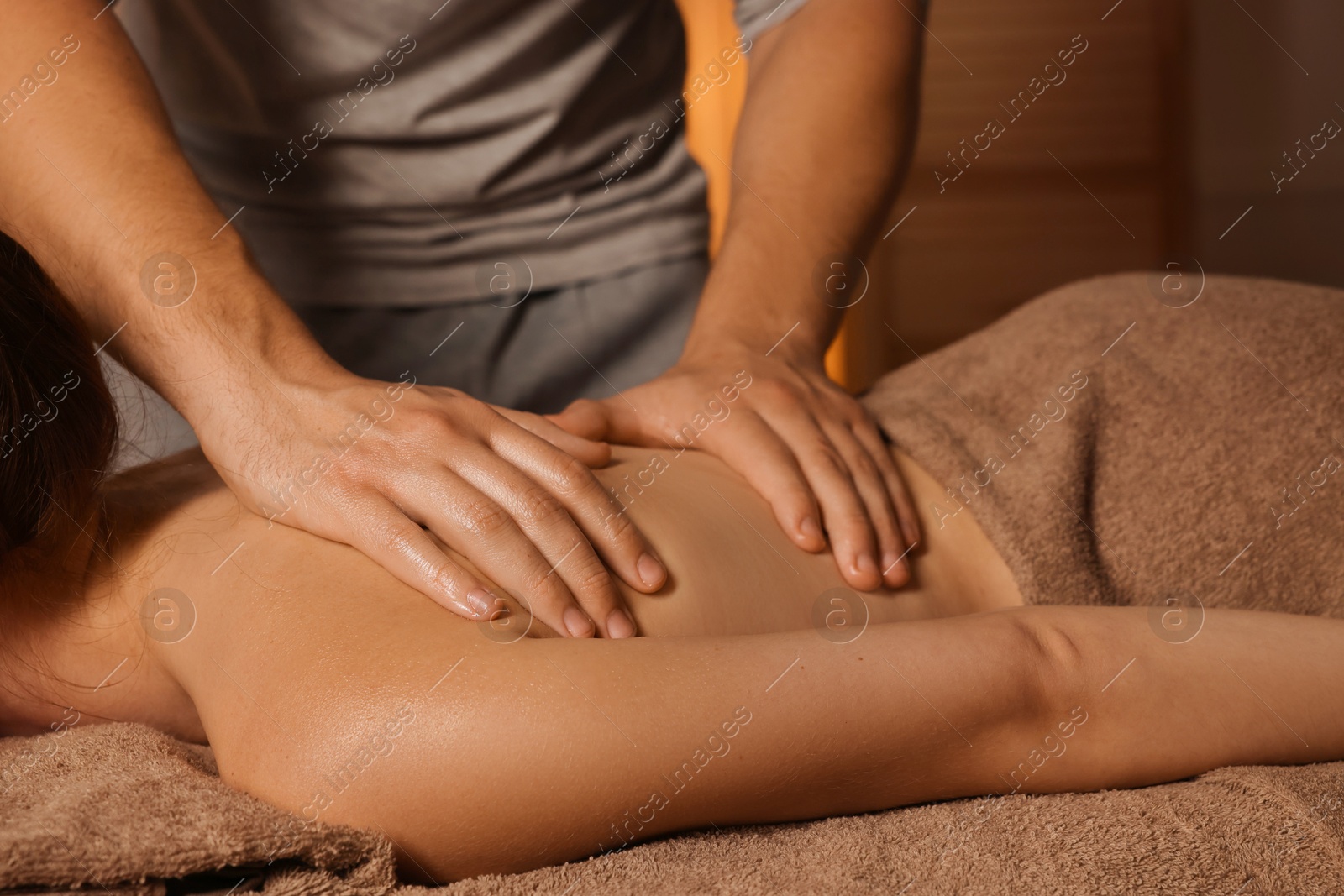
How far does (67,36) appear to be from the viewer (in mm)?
884

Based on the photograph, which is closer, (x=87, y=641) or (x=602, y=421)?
(x=87, y=641)

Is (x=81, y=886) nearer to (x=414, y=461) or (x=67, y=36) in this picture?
(x=414, y=461)

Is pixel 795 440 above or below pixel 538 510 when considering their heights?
below

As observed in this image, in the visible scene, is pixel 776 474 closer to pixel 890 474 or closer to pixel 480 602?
pixel 890 474

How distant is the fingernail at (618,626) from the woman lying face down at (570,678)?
0.07 ft

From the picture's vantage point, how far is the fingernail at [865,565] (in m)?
0.84

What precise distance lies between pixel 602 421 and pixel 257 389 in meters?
0.32

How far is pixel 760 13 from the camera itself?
55.6 inches

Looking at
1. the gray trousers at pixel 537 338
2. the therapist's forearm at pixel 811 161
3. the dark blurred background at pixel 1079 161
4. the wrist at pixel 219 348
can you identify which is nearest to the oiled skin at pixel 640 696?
the wrist at pixel 219 348

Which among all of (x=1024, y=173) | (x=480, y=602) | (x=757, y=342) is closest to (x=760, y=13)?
(x=757, y=342)

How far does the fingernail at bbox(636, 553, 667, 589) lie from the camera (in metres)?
0.74

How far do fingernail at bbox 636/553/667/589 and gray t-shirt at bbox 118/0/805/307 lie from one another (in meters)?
0.69
